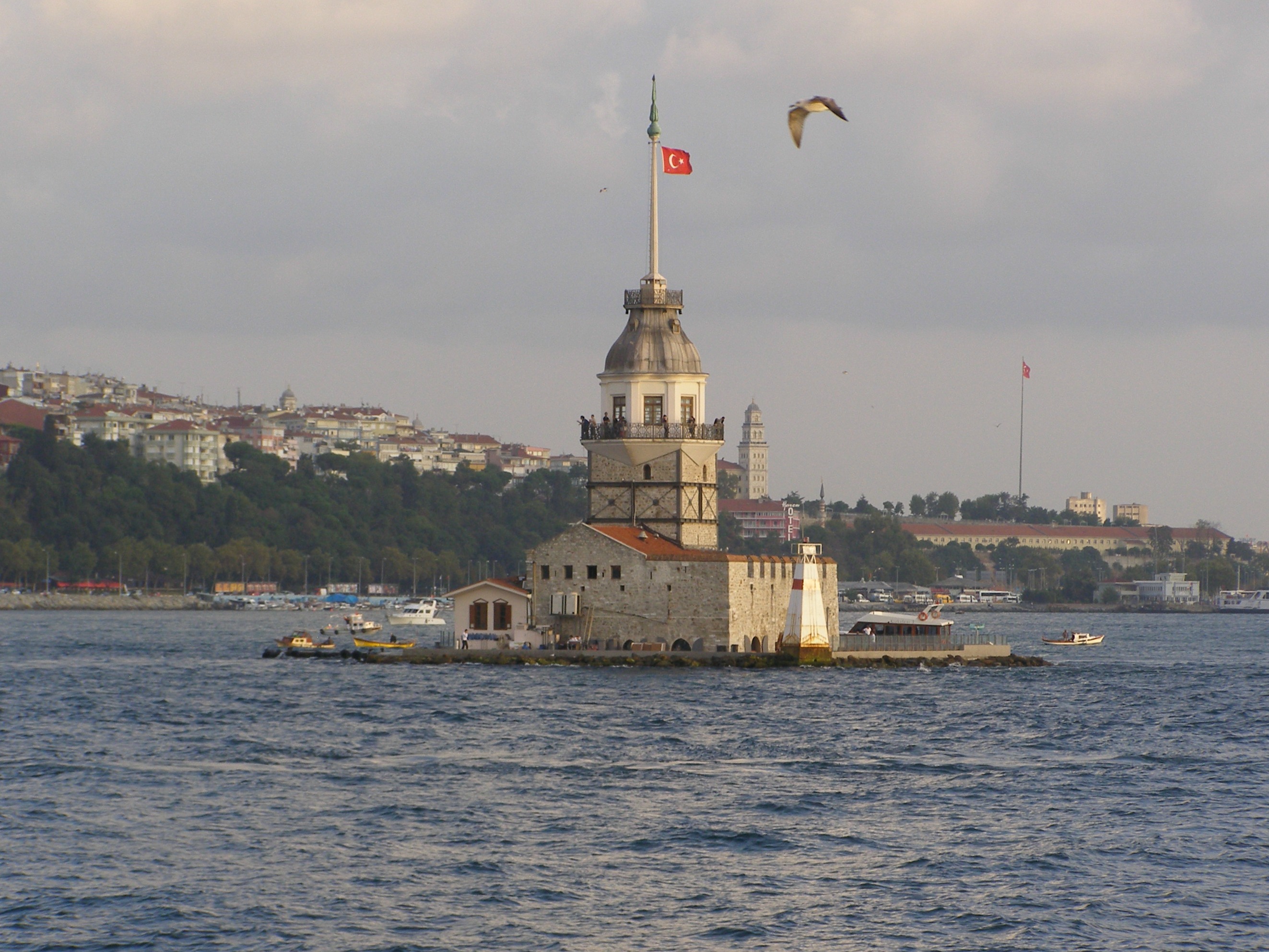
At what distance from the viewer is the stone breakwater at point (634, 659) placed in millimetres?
54438

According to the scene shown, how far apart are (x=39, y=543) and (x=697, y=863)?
5469 inches

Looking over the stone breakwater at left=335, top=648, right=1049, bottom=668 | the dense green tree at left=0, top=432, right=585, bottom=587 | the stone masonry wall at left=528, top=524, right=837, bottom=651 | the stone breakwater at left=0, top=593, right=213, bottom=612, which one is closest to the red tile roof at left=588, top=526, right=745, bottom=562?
the stone masonry wall at left=528, top=524, right=837, bottom=651

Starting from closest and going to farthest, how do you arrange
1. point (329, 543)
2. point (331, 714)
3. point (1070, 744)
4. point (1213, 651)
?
point (1070, 744), point (331, 714), point (1213, 651), point (329, 543)

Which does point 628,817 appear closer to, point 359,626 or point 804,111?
point 804,111

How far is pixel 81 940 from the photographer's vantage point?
21.5 m

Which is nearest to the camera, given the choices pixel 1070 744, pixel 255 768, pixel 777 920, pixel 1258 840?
pixel 777 920

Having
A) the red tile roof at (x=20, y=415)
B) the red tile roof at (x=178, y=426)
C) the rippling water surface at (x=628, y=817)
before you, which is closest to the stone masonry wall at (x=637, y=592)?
the rippling water surface at (x=628, y=817)

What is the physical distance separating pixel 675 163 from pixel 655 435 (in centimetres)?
847

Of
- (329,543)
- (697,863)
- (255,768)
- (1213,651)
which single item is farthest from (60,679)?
(329,543)

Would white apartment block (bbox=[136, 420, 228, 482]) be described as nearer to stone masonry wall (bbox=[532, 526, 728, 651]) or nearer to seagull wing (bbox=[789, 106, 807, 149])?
stone masonry wall (bbox=[532, 526, 728, 651])

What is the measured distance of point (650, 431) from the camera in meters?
59.3

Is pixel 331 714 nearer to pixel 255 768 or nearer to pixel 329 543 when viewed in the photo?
pixel 255 768

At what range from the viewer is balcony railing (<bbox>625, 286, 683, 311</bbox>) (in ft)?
199

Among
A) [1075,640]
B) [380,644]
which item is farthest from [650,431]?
[1075,640]
